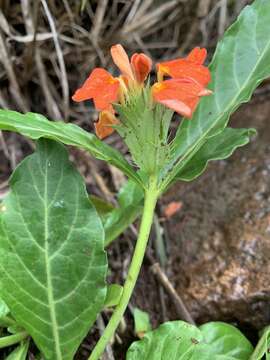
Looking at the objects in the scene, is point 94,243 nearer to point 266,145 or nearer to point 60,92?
point 266,145

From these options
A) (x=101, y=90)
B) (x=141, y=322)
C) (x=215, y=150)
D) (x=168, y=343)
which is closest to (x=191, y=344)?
(x=168, y=343)

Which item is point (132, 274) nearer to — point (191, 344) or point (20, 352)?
point (191, 344)

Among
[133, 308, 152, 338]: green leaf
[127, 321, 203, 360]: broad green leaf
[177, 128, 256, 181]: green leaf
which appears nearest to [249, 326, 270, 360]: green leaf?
[127, 321, 203, 360]: broad green leaf

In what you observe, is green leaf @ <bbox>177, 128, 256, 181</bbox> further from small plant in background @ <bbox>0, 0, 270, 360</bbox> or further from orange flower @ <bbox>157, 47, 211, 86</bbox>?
orange flower @ <bbox>157, 47, 211, 86</bbox>

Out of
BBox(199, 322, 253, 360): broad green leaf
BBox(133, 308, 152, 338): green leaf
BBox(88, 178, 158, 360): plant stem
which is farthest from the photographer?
BBox(133, 308, 152, 338): green leaf

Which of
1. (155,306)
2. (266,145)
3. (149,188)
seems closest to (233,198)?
(266,145)

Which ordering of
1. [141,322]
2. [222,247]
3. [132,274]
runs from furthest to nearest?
[222,247] < [141,322] < [132,274]
